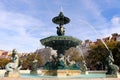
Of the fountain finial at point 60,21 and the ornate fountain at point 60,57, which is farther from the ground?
the fountain finial at point 60,21

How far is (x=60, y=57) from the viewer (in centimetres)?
2256

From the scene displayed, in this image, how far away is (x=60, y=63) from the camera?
21781 mm

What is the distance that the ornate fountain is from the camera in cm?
2162

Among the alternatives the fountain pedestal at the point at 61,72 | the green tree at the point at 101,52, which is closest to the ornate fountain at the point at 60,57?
the fountain pedestal at the point at 61,72

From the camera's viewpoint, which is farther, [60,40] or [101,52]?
[101,52]

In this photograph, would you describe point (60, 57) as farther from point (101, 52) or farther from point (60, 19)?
point (101, 52)

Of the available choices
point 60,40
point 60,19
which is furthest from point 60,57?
point 60,19

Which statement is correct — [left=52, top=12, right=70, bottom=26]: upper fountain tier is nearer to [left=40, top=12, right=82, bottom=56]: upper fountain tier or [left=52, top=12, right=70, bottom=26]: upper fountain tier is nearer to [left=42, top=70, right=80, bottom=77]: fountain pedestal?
[left=40, top=12, right=82, bottom=56]: upper fountain tier

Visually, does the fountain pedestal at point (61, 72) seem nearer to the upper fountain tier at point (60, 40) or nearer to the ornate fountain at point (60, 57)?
the ornate fountain at point (60, 57)

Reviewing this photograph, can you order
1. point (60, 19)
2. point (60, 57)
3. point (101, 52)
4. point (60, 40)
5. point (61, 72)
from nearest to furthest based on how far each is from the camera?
1. point (61, 72)
2. point (60, 40)
3. point (60, 57)
4. point (60, 19)
5. point (101, 52)

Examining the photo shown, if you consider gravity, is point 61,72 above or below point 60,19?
below

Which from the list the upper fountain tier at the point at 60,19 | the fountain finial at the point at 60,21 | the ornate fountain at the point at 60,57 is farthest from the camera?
the upper fountain tier at the point at 60,19

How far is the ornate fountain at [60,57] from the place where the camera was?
851 inches

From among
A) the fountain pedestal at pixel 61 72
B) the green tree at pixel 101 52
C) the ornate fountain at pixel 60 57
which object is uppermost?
the green tree at pixel 101 52
